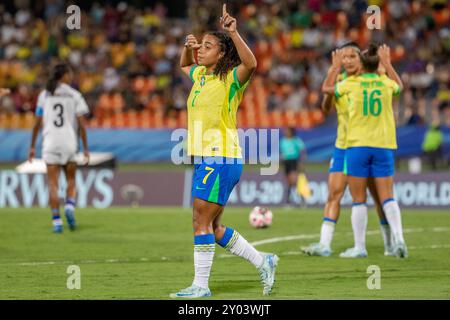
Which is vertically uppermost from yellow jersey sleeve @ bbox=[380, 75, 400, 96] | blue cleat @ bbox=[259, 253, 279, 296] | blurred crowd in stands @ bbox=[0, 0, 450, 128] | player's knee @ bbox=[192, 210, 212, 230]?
blurred crowd in stands @ bbox=[0, 0, 450, 128]

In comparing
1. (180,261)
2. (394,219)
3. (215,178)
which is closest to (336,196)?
(394,219)

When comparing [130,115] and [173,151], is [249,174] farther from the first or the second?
[130,115]

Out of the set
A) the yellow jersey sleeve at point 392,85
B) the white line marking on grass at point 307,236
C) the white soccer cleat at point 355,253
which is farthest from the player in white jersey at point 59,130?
the yellow jersey sleeve at point 392,85

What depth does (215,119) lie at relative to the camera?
941cm

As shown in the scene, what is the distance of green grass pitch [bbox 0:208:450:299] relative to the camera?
9750 mm

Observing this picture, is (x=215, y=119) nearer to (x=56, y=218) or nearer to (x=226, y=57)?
(x=226, y=57)

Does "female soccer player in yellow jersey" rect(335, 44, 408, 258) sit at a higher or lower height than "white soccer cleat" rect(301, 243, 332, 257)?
higher

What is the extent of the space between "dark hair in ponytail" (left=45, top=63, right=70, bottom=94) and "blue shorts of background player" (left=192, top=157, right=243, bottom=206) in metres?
7.11

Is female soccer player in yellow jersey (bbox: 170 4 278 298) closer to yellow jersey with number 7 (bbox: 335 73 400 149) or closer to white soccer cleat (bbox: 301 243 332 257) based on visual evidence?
yellow jersey with number 7 (bbox: 335 73 400 149)

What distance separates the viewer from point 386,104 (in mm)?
12641

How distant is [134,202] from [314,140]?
6.67 meters

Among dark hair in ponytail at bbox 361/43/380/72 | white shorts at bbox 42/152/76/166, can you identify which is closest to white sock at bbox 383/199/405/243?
dark hair in ponytail at bbox 361/43/380/72

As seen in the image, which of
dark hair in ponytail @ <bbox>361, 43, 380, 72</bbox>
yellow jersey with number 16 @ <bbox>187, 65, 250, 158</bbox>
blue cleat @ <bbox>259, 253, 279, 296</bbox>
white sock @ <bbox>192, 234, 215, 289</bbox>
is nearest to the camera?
white sock @ <bbox>192, 234, 215, 289</bbox>
